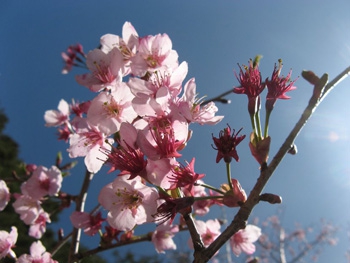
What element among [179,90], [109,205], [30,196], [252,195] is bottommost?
[30,196]

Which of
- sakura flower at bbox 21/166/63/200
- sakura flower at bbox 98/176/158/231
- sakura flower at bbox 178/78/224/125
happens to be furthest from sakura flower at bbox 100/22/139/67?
sakura flower at bbox 21/166/63/200

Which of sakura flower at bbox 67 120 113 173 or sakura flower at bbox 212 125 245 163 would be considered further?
sakura flower at bbox 67 120 113 173

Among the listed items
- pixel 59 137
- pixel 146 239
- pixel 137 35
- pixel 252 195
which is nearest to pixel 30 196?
pixel 59 137

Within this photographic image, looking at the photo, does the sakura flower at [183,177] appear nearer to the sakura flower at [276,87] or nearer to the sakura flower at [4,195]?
the sakura flower at [276,87]

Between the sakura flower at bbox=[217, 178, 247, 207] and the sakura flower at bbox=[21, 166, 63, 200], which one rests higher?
the sakura flower at bbox=[217, 178, 247, 207]

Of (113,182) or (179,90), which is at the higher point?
(179,90)

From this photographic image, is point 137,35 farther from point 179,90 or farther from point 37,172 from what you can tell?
point 37,172

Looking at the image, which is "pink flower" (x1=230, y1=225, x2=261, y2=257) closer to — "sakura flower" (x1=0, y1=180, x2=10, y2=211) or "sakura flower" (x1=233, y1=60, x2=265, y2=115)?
"sakura flower" (x1=233, y1=60, x2=265, y2=115)
